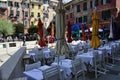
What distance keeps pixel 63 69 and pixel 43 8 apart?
212 feet

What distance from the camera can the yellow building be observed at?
66875mm

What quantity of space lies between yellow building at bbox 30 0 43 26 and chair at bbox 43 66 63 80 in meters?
60.4

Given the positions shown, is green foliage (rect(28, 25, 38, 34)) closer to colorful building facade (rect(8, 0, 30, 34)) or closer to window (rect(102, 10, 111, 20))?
colorful building facade (rect(8, 0, 30, 34))

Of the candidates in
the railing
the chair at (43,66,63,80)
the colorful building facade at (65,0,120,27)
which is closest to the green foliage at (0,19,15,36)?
the colorful building facade at (65,0,120,27)

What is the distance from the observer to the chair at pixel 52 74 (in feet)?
19.1

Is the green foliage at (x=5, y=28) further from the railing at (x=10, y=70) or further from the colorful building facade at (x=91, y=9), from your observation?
the railing at (x=10, y=70)

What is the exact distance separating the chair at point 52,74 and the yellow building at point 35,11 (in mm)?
60396

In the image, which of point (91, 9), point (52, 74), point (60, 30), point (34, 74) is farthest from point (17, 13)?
point (52, 74)

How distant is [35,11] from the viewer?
68.4m

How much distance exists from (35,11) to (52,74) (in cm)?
6353

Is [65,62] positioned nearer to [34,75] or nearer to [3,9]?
[34,75]

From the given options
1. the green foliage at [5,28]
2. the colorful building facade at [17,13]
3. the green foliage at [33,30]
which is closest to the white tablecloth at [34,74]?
the green foliage at [5,28]

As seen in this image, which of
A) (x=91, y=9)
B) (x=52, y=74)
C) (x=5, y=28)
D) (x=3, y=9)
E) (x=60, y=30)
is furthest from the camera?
(x=3, y=9)

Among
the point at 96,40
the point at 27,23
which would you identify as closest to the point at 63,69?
the point at 96,40
